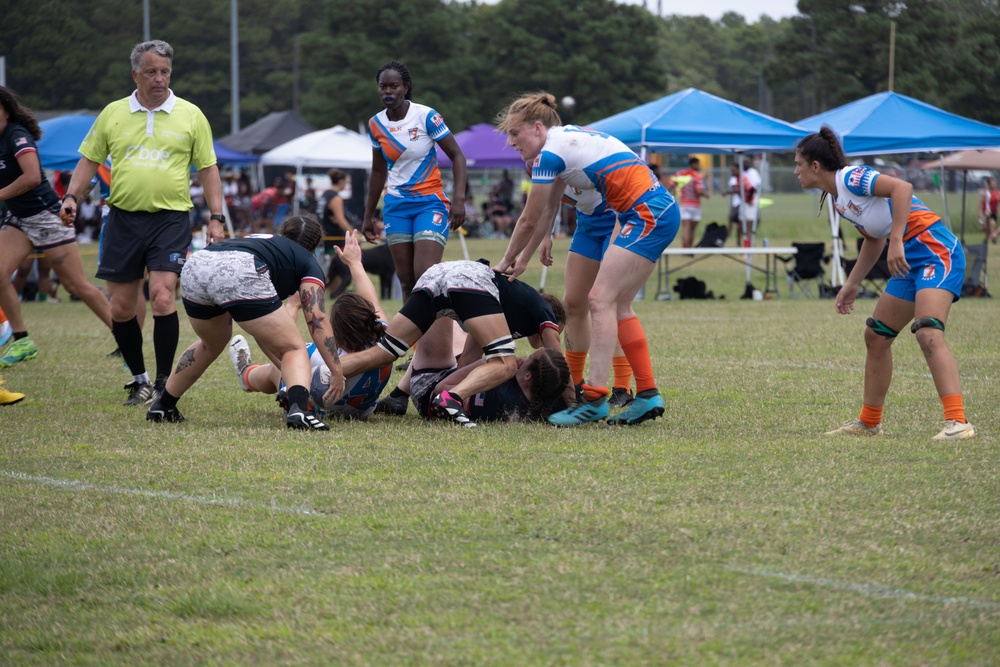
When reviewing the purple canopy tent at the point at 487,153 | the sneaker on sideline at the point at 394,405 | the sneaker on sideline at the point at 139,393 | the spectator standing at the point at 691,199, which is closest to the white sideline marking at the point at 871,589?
the sneaker on sideline at the point at 394,405

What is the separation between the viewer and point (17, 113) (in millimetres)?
7758

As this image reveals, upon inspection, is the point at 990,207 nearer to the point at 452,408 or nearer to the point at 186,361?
the point at 452,408

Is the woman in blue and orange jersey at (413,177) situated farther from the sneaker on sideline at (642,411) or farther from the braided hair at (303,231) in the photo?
the sneaker on sideline at (642,411)

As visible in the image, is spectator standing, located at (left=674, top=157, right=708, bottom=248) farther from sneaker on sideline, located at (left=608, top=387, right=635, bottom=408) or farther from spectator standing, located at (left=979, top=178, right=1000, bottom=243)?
sneaker on sideline, located at (left=608, top=387, right=635, bottom=408)

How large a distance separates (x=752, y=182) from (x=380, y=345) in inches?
669

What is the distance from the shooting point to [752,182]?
21953mm

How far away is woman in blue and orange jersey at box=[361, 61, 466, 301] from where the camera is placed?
328 inches

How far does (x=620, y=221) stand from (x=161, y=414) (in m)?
2.73

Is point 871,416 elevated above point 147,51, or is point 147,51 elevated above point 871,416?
point 147,51

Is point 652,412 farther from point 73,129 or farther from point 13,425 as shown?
point 73,129

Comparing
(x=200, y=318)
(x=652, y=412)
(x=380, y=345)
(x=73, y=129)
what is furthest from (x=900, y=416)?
(x=73, y=129)

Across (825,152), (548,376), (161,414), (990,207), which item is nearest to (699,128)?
(825,152)

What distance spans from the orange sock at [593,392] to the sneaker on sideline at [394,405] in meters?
1.14

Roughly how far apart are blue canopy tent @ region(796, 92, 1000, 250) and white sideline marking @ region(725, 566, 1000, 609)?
14143 mm
